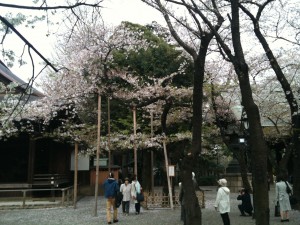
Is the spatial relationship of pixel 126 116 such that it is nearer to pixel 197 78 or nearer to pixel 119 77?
pixel 119 77

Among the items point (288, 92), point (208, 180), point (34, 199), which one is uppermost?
point (288, 92)

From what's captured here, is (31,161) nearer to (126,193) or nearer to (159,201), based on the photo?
(126,193)

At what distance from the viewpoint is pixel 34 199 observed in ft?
59.1

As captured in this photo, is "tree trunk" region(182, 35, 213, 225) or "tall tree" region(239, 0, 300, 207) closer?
"tree trunk" region(182, 35, 213, 225)

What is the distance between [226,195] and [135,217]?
4.63 meters

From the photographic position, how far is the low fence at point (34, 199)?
1609 cm

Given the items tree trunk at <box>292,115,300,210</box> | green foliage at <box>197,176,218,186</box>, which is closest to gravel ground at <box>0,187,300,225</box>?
tree trunk at <box>292,115,300,210</box>

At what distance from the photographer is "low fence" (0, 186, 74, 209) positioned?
16.1 metres

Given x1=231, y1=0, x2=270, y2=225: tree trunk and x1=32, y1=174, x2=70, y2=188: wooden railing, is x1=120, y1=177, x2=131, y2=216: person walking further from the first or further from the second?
x1=231, y1=0, x2=270, y2=225: tree trunk

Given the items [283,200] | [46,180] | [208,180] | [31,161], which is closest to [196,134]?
[283,200]

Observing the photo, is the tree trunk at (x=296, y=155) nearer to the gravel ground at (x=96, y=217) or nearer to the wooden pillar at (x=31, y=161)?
the gravel ground at (x=96, y=217)

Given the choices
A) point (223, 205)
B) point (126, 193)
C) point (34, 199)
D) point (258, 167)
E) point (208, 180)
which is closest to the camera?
point (258, 167)

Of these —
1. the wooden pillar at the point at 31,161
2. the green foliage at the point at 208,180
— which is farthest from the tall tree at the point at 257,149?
the green foliage at the point at 208,180

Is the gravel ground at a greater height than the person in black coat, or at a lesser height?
lesser
